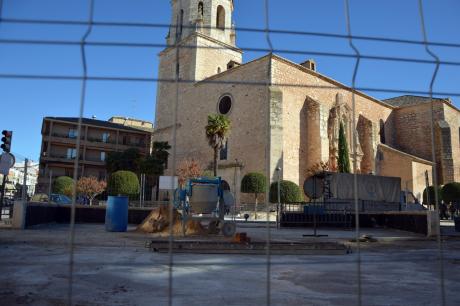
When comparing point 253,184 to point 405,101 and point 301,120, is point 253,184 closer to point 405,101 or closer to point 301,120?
point 301,120

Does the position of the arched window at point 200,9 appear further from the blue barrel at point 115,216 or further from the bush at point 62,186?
the blue barrel at point 115,216

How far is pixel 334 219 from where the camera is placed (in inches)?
680

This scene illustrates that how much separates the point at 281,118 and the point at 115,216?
72.3 feet

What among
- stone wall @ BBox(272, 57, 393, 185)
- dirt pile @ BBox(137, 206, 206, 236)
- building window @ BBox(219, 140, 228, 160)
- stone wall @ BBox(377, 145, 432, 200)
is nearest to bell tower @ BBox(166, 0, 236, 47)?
stone wall @ BBox(272, 57, 393, 185)

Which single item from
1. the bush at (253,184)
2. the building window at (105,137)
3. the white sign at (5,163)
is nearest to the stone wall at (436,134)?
the bush at (253,184)

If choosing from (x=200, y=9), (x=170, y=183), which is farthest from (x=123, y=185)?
(x=170, y=183)

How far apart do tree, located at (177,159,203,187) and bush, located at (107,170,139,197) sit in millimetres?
3787

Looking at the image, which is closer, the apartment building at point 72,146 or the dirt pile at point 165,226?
the dirt pile at point 165,226

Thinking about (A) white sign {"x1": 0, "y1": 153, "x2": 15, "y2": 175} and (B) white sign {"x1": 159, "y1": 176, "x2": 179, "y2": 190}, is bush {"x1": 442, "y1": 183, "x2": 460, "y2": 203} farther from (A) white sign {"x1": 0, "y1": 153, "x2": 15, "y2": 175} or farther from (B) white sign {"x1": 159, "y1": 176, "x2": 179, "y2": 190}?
(A) white sign {"x1": 0, "y1": 153, "x2": 15, "y2": 175}

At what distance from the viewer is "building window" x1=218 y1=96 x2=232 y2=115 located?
35.6 metres

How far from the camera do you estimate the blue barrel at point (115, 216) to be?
11883 millimetres

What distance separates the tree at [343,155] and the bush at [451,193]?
8.24 metres

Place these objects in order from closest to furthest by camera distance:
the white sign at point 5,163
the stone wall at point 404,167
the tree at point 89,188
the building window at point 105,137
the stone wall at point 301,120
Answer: the white sign at point 5,163 → the stone wall at point 301,120 → the tree at point 89,188 → the stone wall at point 404,167 → the building window at point 105,137

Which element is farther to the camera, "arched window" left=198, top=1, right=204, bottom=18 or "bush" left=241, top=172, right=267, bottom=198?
"arched window" left=198, top=1, right=204, bottom=18
